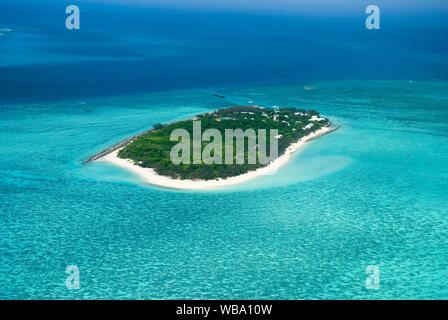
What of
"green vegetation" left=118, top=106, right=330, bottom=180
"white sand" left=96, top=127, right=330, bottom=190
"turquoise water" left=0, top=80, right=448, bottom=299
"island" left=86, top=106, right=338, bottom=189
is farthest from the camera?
"green vegetation" left=118, top=106, right=330, bottom=180

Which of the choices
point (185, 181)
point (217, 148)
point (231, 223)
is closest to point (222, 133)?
point (217, 148)

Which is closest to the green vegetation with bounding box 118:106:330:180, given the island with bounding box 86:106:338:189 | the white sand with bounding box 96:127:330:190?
the island with bounding box 86:106:338:189

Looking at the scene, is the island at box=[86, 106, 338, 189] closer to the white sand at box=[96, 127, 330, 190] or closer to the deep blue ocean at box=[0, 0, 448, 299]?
the white sand at box=[96, 127, 330, 190]

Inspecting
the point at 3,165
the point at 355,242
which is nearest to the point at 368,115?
the point at 355,242

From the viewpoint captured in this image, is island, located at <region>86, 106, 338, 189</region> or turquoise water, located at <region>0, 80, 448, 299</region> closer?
turquoise water, located at <region>0, 80, 448, 299</region>

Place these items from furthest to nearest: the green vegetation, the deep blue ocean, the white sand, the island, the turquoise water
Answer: the green vegetation < the island < the white sand < the deep blue ocean < the turquoise water

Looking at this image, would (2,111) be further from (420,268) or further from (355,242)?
(420,268)

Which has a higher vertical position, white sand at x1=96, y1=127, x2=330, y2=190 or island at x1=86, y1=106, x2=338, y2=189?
island at x1=86, y1=106, x2=338, y2=189

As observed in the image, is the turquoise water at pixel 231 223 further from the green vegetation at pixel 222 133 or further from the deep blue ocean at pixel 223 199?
the green vegetation at pixel 222 133
